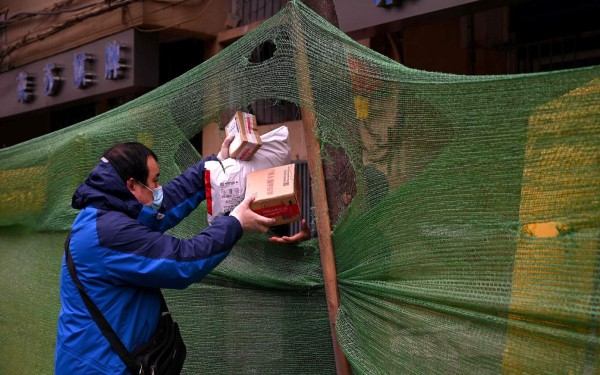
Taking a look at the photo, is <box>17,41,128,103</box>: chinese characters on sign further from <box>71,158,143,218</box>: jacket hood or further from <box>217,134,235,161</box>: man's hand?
<box>71,158,143,218</box>: jacket hood

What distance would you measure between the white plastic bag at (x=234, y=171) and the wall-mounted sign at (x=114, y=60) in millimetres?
6173

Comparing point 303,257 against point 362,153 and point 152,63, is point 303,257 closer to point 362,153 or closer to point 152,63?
point 362,153

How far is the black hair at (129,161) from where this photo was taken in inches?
118

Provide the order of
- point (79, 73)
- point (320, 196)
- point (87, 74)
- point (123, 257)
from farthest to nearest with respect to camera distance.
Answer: point (79, 73), point (87, 74), point (320, 196), point (123, 257)

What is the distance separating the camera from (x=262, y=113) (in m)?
8.08

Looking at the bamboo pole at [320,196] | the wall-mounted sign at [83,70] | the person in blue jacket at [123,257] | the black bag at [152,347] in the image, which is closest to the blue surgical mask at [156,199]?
the person in blue jacket at [123,257]

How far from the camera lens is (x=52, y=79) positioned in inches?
408

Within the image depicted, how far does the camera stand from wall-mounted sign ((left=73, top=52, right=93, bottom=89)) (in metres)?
9.75

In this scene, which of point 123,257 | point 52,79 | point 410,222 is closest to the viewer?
point 410,222

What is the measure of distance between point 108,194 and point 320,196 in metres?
0.85

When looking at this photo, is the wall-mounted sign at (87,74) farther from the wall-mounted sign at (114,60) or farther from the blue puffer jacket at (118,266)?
the blue puffer jacket at (118,266)

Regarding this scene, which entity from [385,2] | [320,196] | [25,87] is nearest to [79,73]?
[25,87]

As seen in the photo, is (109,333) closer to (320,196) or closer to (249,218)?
(249,218)

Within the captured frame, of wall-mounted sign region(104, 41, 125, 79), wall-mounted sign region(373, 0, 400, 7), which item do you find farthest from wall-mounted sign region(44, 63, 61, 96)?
wall-mounted sign region(373, 0, 400, 7)
